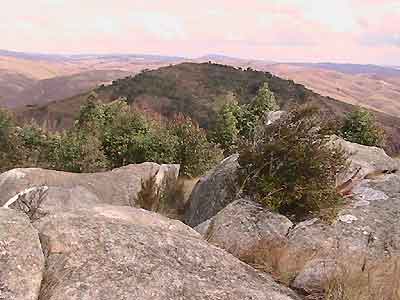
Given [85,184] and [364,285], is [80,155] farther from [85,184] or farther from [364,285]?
[364,285]

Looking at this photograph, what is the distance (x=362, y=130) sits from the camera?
35812mm

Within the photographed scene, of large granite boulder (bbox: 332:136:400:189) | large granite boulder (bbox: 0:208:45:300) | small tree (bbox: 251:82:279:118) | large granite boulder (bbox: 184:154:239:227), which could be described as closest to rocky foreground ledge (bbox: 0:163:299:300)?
large granite boulder (bbox: 0:208:45:300)

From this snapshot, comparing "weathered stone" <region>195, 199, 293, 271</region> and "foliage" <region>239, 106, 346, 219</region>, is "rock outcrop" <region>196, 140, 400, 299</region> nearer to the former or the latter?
"weathered stone" <region>195, 199, 293, 271</region>

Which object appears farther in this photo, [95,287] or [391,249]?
[391,249]

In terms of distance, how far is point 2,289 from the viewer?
4.45 meters

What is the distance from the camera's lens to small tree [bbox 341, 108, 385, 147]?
3528 cm

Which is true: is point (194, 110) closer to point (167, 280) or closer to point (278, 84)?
point (278, 84)

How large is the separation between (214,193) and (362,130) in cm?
2588

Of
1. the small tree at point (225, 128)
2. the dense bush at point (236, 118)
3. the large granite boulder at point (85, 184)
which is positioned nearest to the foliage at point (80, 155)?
the dense bush at point (236, 118)

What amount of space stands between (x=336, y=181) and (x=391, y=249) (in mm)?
2213

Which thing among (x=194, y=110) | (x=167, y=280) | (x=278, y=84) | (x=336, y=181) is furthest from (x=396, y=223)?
(x=278, y=84)

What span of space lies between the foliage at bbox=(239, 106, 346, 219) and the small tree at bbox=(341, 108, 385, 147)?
26.0m

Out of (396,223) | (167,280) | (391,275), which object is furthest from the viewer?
(396,223)

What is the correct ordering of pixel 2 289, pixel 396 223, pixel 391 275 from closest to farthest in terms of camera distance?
pixel 2 289 → pixel 391 275 → pixel 396 223
